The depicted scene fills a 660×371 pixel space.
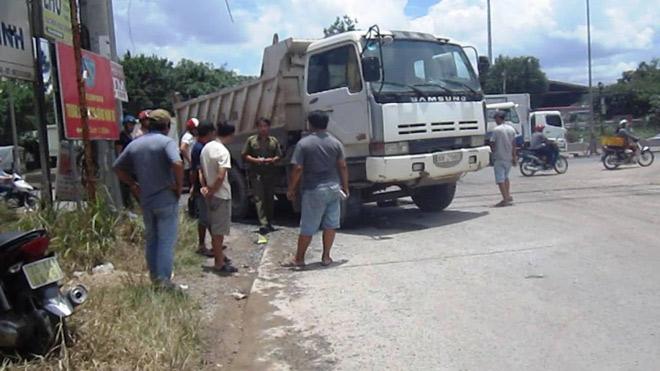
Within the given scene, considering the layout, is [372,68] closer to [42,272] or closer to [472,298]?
[472,298]

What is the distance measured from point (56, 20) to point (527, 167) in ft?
48.1

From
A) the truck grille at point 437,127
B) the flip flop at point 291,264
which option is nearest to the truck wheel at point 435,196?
the truck grille at point 437,127

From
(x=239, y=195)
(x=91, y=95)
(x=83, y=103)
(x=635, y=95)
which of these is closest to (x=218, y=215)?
(x=83, y=103)

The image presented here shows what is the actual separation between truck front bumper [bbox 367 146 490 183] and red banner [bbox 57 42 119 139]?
3433 millimetres

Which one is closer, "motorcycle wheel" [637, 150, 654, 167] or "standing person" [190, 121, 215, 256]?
"standing person" [190, 121, 215, 256]

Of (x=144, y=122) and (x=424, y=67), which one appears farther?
(x=424, y=67)

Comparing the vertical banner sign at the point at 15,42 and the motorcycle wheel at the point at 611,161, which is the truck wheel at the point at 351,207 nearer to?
the vertical banner sign at the point at 15,42

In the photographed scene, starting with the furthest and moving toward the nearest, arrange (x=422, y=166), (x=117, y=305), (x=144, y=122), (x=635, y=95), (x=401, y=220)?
(x=635, y=95), (x=401, y=220), (x=422, y=166), (x=144, y=122), (x=117, y=305)

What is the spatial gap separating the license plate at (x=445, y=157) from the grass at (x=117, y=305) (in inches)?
141

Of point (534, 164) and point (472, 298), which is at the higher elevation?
point (534, 164)

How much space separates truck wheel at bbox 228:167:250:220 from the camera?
36.8 ft

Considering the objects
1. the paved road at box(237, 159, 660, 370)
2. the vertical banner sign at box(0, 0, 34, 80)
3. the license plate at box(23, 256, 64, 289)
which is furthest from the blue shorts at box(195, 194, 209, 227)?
the license plate at box(23, 256, 64, 289)

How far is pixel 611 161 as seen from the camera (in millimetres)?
19656

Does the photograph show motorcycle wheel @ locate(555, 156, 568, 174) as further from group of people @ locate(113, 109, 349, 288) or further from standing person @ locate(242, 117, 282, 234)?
standing person @ locate(242, 117, 282, 234)
